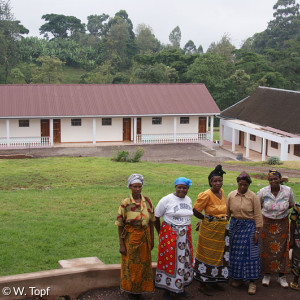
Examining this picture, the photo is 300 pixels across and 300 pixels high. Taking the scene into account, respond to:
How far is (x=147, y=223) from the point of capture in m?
6.07

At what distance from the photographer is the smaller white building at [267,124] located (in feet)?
88.6

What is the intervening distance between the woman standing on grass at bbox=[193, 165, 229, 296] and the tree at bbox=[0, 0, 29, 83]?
51.2 m

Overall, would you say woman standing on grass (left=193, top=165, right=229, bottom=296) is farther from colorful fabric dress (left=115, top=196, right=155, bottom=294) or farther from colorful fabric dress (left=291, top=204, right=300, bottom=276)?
colorful fabric dress (left=291, top=204, right=300, bottom=276)

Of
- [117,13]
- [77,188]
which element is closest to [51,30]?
[117,13]

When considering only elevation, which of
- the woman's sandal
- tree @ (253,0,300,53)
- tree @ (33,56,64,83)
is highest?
tree @ (253,0,300,53)

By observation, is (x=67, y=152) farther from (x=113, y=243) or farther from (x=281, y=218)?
(x=281, y=218)

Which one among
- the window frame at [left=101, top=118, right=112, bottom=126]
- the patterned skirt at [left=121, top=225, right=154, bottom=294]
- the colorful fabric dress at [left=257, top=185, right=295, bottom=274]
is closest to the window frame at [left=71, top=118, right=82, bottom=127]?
the window frame at [left=101, top=118, right=112, bottom=126]

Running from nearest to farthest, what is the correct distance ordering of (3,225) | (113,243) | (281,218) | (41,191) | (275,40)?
(281,218) < (113,243) < (3,225) < (41,191) < (275,40)

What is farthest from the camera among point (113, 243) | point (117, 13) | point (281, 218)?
point (117, 13)

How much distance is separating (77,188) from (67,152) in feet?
40.5

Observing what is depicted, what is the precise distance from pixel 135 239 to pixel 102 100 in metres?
24.4

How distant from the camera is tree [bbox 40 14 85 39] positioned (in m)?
87.5

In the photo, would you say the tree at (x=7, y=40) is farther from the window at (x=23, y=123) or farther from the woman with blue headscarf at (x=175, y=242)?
the woman with blue headscarf at (x=175, y=242)

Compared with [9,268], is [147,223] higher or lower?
higher
